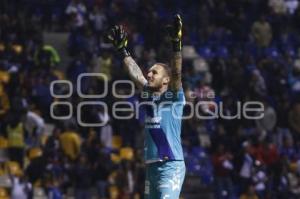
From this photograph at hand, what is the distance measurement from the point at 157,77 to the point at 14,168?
10618 millimetres

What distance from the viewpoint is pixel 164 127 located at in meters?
11.3

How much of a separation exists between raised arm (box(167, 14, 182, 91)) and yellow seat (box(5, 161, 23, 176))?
406 inches

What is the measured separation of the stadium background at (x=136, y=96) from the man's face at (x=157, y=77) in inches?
374

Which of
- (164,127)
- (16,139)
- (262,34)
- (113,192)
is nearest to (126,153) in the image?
(113,192)

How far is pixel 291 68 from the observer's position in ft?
89.9

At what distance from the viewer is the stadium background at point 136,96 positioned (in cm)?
2128

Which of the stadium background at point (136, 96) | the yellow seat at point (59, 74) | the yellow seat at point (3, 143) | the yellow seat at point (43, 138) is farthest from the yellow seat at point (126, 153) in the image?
the yellow seat at point (59, 74)

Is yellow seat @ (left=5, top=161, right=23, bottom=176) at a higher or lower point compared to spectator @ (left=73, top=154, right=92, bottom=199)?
higher

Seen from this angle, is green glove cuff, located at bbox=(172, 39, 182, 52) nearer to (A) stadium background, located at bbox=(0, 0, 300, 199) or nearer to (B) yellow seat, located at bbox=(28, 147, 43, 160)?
(A) stadium background, located at bbox=(0, 0, 300, 199)

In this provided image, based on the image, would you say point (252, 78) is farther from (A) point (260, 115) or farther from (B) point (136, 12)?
(B) point (136, 12)

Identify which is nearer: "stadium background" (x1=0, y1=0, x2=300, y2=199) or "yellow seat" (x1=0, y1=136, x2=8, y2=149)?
"stadium background" (x1=0, y1=0, x2=300, y2=199)

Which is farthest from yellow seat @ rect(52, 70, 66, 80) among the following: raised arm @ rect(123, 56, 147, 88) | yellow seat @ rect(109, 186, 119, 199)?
raised arm @ rect(123, 56, 147, 88)

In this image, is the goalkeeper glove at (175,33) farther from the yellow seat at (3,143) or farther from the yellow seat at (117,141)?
the yellow seat at (117,141)

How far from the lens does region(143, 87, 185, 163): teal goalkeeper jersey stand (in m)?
11.2
